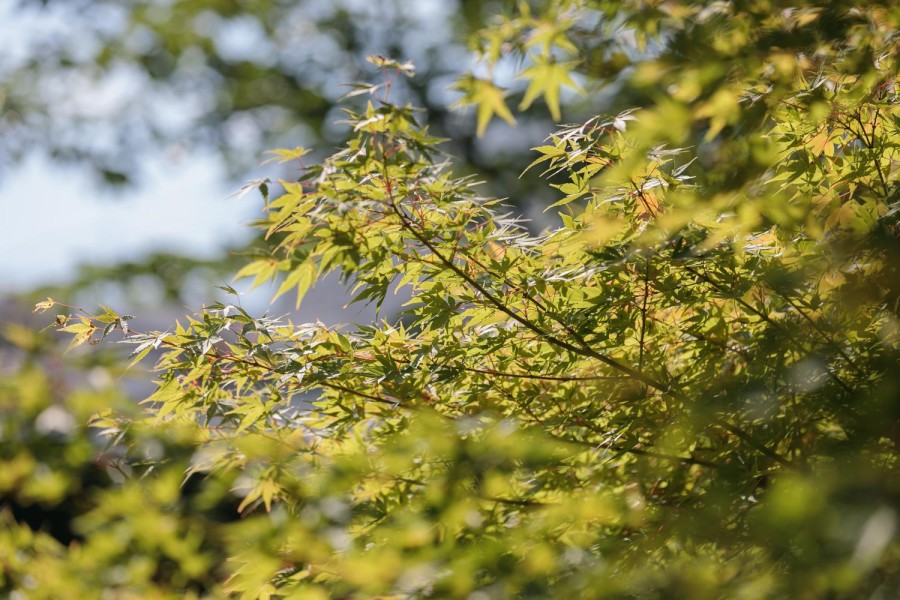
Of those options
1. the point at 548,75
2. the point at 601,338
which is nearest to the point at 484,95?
the point at 548,75

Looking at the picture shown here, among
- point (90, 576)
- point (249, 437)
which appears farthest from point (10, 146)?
point (249, 437)

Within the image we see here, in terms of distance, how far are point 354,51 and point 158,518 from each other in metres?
4.26

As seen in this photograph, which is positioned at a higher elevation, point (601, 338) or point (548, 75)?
point (548, 75)

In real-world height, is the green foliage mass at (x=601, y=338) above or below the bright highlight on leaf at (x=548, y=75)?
below

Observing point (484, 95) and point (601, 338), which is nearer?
point (484, 95)

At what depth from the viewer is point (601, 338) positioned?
1.23 m

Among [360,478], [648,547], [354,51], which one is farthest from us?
[354,51]

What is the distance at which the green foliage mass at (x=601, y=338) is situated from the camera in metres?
0.99

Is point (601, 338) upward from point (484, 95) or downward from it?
downward

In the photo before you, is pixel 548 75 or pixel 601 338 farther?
pixel 601 338

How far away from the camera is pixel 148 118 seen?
5719mm

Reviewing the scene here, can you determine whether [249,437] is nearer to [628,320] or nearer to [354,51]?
[628,320]

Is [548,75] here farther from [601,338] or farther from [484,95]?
[601,338]

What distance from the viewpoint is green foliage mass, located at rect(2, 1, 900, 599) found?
0.99m
